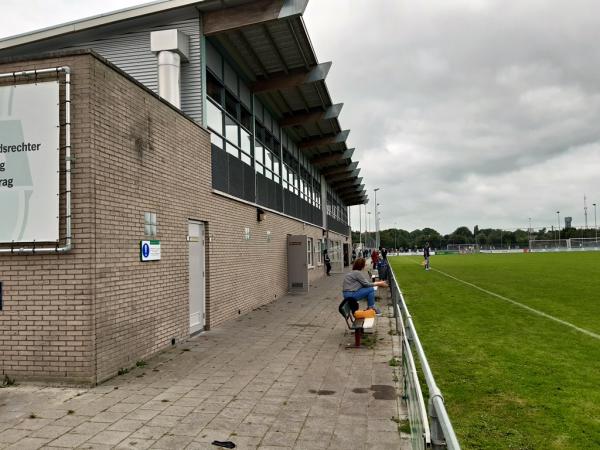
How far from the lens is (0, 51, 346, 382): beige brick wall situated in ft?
21.0

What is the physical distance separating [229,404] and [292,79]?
40.5 feet

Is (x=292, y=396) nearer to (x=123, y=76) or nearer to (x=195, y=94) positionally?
(x=123, y=76)

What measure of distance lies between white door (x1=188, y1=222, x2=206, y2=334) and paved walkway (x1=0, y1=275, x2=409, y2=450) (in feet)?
4.43

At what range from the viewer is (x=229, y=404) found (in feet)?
18.1

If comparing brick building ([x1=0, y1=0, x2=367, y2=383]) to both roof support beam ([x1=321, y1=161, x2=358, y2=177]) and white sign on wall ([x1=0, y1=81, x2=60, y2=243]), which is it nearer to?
white sign on wall ([x1=0, y1=81, x2=60, y2=243])

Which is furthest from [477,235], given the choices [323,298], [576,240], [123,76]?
[123,76]

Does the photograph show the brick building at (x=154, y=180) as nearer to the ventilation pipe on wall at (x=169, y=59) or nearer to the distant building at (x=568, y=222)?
the ventilation pipe on wall at (x=169, y=59)

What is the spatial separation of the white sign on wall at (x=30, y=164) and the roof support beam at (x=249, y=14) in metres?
5.63

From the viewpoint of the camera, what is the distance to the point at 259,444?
438 cm

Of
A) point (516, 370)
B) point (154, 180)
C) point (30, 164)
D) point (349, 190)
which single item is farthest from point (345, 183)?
point (30, 164)

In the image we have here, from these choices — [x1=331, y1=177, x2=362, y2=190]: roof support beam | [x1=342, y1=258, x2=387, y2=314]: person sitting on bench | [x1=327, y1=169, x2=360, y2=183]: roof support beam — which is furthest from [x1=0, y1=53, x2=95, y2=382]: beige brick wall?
[x1=331, y1=177, x2=362, y2=190]: roof support beam

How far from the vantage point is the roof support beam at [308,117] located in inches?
789

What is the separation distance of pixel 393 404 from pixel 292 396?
120cm

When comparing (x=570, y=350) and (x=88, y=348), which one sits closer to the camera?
(x=88, y=348)
